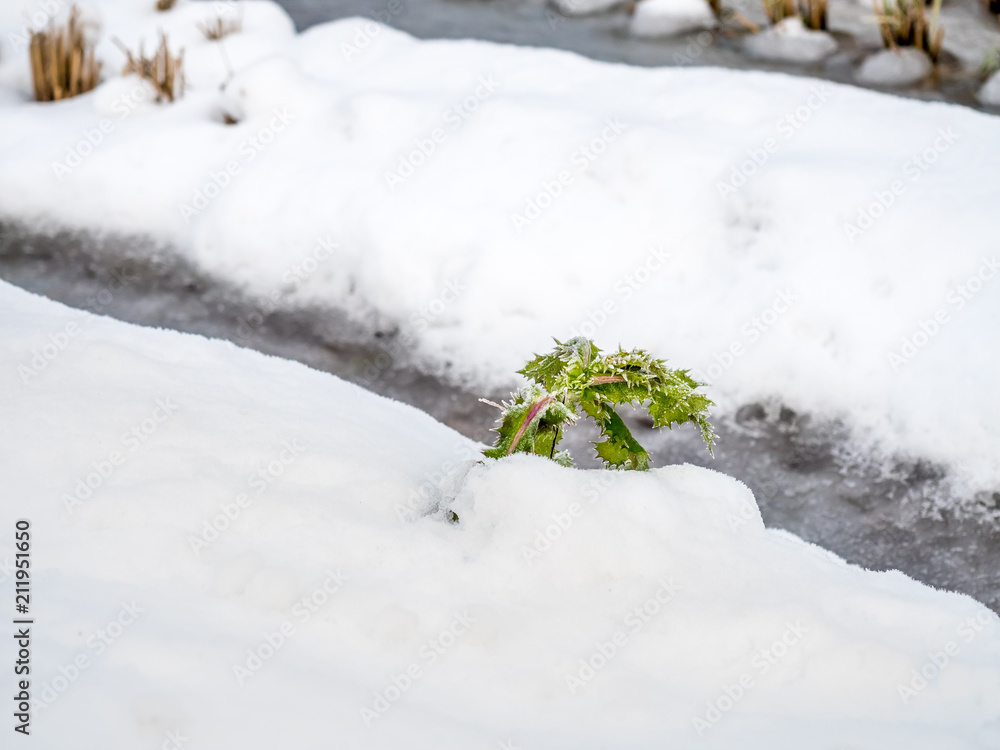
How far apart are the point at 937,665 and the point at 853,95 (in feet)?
10.8

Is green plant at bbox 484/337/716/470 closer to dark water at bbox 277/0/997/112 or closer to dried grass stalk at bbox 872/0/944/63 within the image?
dark water at bbox 277/0/997/112

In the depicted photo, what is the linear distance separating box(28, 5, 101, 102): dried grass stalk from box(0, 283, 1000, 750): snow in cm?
346

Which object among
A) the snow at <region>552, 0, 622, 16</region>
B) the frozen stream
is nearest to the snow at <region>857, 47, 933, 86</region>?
the snow at <region>552, 0, 622, 16</region>

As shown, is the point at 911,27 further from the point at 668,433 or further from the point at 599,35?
the point at 668,433

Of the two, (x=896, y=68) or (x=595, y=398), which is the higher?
(x=595, y=398)

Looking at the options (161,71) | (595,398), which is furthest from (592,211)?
(161,71)

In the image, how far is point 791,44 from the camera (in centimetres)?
515

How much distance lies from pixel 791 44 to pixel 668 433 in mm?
3192

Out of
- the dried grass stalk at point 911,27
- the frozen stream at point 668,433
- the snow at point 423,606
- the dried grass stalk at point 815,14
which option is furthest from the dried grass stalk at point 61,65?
the dried grass stalk at point 911,27

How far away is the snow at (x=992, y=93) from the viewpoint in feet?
14.6

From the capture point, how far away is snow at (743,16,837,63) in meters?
5.12

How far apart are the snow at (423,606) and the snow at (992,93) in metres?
3.86

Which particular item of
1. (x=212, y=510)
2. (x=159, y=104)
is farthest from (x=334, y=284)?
(x=212, y=510)

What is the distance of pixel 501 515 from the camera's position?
1.27 metres
